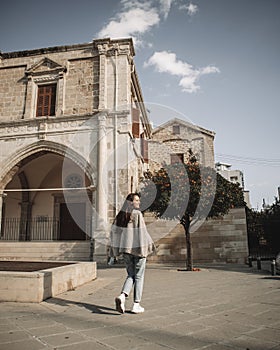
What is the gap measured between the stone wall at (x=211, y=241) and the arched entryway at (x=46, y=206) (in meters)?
5.45

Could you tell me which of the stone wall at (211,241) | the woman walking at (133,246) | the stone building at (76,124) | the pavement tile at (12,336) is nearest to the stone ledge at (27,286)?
the woman walking at (133,246)

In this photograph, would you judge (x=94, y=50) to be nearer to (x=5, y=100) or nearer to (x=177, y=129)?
(x=5, y=100)

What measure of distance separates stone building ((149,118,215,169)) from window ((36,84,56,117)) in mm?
9291

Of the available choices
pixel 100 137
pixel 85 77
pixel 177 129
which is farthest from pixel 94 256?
pixel 177 129

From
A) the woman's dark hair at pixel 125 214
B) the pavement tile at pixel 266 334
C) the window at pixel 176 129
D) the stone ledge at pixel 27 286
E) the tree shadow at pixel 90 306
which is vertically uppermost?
the window at pixel 176 129

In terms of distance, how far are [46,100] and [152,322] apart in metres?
12.7

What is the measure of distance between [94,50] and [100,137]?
15.2 ft

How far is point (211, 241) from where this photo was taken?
35.6 feet

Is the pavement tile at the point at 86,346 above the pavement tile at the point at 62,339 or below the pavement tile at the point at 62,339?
above

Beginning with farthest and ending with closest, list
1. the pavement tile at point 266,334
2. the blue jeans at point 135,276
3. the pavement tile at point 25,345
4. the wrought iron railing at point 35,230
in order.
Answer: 1. the wrought iron railing at point 35,230
2. the blue jeans at point 135,276
3. the pavement tile at point 266,334
4. the pavement tile at point 25,345

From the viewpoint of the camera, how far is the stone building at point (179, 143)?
21078 mm

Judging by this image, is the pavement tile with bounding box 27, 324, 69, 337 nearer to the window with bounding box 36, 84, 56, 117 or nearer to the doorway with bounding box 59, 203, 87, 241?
the window with bounding box 36, 84, 56, 117

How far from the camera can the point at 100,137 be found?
1201cm

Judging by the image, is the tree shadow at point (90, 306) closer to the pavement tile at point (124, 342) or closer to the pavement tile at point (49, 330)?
the pavement tile at point (49, 330)
